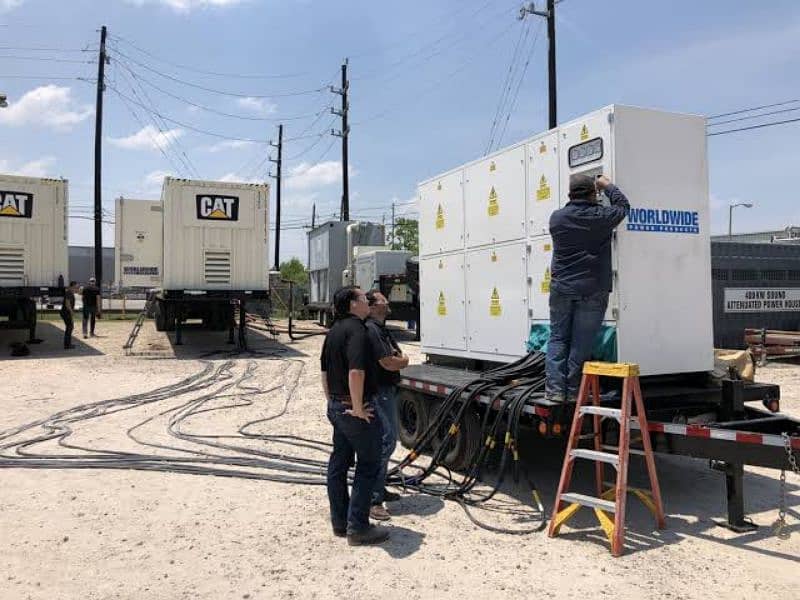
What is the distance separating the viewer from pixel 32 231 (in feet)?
58.3

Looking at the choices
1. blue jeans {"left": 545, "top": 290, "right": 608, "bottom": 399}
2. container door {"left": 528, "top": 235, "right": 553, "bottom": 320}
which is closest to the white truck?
container door {"left": 528, "top": 235, "right": 553, "bottom": 320}

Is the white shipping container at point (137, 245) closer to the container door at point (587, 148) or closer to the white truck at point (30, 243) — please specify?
the white truck at point (30, 243)

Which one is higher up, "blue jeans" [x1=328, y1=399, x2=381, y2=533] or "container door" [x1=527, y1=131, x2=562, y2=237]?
"container door" [x1=527, y1=131, x2=562, y2=237]

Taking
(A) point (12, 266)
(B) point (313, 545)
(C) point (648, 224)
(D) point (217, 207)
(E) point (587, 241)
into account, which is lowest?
(B) point (313, 545)

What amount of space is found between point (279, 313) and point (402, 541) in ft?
101

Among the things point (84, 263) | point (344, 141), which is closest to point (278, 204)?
point (344, 141)

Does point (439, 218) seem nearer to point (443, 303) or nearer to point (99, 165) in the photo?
point (443, 303)

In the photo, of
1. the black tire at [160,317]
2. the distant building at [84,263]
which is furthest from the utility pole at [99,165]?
the distant building at [84,263]

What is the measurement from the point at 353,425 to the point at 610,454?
187 centimetres

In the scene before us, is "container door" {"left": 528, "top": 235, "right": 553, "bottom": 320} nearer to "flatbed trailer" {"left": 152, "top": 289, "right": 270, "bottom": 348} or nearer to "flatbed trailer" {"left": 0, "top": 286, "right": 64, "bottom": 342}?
"flatbed trailer" {"left": 152, "top": 289, "right": 270, "bottom": 348}

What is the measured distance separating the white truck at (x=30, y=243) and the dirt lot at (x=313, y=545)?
11.2m

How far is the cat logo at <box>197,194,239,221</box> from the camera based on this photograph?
17.7 meters

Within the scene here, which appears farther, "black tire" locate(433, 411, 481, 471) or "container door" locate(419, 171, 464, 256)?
"container door" locate(419, 171, 464, 256)

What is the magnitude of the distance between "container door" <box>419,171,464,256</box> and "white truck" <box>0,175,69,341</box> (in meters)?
12.7
